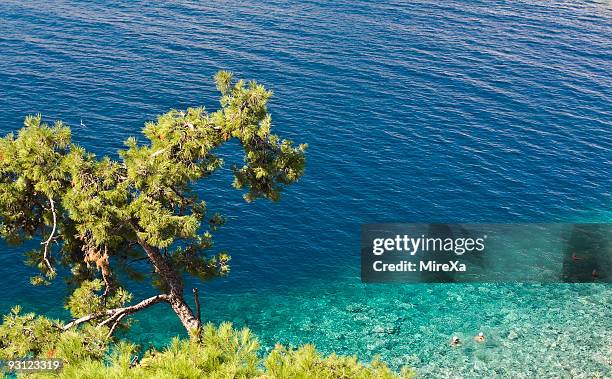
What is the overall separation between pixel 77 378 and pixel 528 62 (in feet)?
303

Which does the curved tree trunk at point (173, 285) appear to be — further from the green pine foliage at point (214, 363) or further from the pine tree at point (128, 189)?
the green pine foliage at point (214, 363)

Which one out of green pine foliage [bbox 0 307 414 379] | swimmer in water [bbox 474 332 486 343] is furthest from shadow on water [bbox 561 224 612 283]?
green pine foliage [bbox 0 307 414 379]

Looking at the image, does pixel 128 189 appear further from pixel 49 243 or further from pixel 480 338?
pixel 480 338

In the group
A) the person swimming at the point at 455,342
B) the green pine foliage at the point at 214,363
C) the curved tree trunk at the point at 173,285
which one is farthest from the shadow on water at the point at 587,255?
the green pine foliage at the point at 214,363

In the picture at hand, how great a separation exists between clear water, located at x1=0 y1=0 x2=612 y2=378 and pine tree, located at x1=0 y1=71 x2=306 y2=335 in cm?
1780

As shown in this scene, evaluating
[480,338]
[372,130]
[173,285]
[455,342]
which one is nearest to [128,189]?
[173,285]

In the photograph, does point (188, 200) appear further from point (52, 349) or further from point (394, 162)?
point (394, 162)

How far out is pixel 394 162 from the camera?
228 feet

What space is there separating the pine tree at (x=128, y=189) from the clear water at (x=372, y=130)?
58.4 feet

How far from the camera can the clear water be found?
48684mm

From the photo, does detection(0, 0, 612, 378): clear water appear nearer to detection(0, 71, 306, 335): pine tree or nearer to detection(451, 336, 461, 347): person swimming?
detection(451, 336, 461, 347): person swimming

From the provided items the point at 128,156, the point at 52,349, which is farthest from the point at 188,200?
the point at 52,349

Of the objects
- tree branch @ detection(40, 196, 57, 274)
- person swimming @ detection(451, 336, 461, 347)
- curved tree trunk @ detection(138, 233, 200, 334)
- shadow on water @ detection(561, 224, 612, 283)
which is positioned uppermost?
tree branch @ detection(40, 196, 57, 274)

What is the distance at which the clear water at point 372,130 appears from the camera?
4868 centimetres
